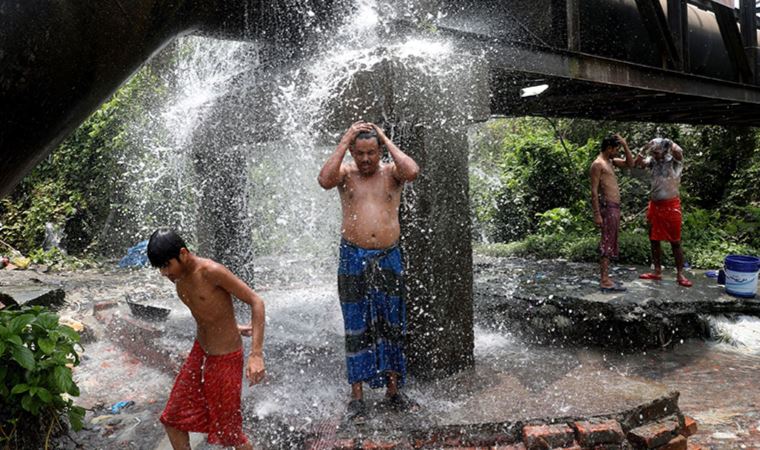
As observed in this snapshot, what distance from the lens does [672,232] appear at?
5.89 m

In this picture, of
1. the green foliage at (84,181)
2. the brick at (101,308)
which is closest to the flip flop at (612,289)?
the brick at (101,308)

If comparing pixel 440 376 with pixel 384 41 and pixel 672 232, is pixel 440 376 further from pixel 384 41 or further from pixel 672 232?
pixel 672 232

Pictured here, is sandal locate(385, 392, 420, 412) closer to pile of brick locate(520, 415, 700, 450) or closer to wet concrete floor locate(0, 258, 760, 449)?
wet concrete floor locate(0, 258, 760, 449)

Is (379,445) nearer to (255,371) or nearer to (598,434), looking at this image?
(255,371)

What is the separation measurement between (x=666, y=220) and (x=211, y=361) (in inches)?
211

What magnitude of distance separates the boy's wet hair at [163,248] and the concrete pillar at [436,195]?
142cm

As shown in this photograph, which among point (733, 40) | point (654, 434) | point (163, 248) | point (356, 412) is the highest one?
point (733, 40)

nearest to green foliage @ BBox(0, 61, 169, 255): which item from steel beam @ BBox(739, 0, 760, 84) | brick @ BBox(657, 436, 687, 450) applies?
steel beam @ BBox(739, 0, 760, 84)

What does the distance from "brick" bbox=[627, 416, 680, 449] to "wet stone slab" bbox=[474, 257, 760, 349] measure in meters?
1.52

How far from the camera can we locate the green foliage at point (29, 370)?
105 inches

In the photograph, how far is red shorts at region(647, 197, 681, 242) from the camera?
588cm

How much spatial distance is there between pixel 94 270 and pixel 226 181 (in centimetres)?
517

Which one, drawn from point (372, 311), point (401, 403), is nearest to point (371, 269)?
point (372, 311)

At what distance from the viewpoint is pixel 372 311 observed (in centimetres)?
307
